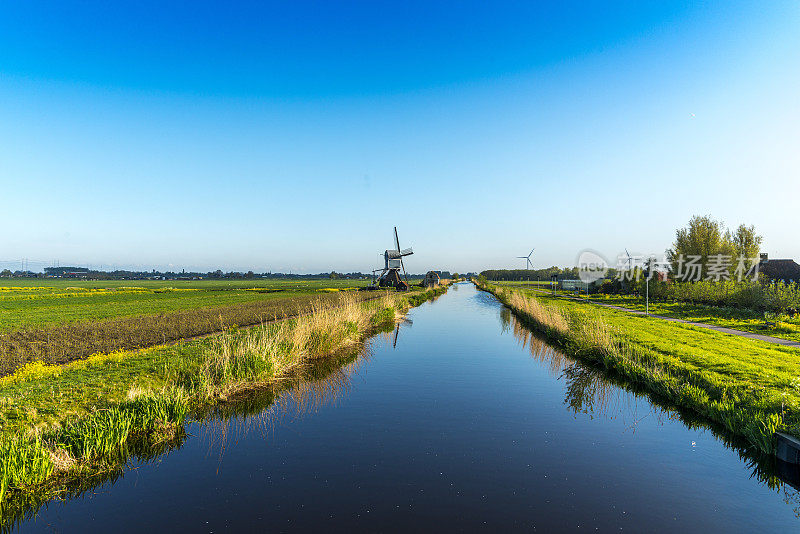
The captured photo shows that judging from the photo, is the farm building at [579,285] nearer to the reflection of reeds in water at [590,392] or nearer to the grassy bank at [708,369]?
the grassy bank at [708,369]

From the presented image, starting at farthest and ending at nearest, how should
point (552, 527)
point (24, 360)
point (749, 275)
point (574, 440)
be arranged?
point (749, 275), point (24, 360), point (574, 440), point (552, 527)

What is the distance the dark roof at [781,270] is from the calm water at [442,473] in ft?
193

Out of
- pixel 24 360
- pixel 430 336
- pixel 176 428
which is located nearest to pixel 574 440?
pixel 176 428

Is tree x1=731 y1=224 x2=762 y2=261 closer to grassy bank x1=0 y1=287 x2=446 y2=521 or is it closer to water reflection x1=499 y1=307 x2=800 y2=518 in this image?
water reflection x1=499 y1=307 x2=800 y2=518

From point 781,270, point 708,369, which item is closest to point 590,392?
point 708,369

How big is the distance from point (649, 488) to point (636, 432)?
257 centimetres

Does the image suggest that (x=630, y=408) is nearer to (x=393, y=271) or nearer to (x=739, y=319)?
(x=739, y=319)

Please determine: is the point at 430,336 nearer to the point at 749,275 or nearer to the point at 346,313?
the point at 346,313

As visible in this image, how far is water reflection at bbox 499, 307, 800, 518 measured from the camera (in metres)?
6.29

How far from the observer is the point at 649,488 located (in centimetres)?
605

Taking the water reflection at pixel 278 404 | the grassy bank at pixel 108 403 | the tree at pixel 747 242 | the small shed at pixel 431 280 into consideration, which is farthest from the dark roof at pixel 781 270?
the grassy bank at pixel 108 403

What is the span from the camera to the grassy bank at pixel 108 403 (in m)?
5.66

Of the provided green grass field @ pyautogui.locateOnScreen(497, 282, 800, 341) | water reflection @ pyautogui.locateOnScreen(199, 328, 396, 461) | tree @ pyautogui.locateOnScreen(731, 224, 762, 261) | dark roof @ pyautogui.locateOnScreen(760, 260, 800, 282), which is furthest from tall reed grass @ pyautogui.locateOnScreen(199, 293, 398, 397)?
dark roof @ pyautogui.locateOnScreen(760, 260, 800, 282)

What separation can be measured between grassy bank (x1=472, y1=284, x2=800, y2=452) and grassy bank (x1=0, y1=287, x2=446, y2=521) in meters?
11.2
